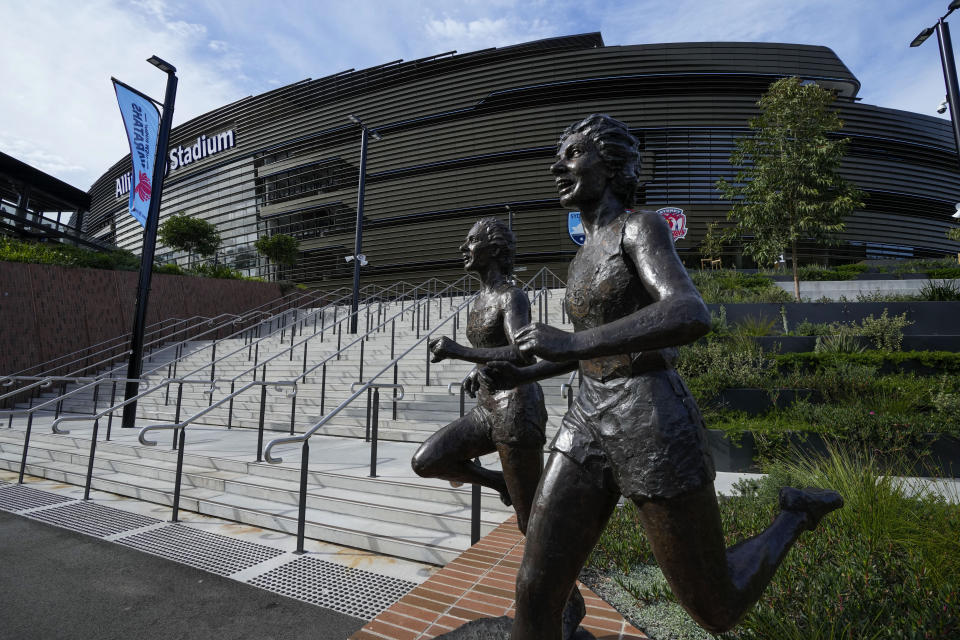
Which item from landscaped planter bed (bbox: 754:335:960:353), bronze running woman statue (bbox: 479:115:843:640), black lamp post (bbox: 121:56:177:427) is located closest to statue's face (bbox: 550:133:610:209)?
bronze running woman statue (bbox: 479:115:843:640)

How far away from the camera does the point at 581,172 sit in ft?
4.94

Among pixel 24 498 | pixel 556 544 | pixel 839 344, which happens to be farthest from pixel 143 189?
pixel 839 344

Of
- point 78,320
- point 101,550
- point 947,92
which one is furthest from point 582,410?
point 78,320

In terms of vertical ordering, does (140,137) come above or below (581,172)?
above

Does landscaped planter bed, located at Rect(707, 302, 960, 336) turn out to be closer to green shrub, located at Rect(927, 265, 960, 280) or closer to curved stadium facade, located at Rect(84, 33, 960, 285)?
green shrub, located at Rect(927, 265, 960, 280)

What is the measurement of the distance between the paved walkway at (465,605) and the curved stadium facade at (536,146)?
24625mm

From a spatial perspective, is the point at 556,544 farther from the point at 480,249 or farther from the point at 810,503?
the point at 480,249

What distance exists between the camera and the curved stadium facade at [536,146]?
26516 millimetres

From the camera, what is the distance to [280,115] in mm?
35719

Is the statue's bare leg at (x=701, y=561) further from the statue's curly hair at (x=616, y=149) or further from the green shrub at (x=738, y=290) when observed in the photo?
the green shrub at (x=738, y=290)

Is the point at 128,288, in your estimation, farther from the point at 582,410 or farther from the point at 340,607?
the point at 582,410

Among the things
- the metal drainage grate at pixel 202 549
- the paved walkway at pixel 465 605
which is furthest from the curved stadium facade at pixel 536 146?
the paved walkway at pixel 465 605

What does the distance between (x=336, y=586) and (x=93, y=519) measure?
315 cm

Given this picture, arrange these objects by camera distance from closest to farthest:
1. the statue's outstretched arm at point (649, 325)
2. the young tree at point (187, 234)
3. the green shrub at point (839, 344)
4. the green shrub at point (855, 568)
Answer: the statue's outstretched arm at point (649, 325) → the green shrub at point (855, 568) → the green shrub at point (839, 344) → the young tree at point (187, 234)
